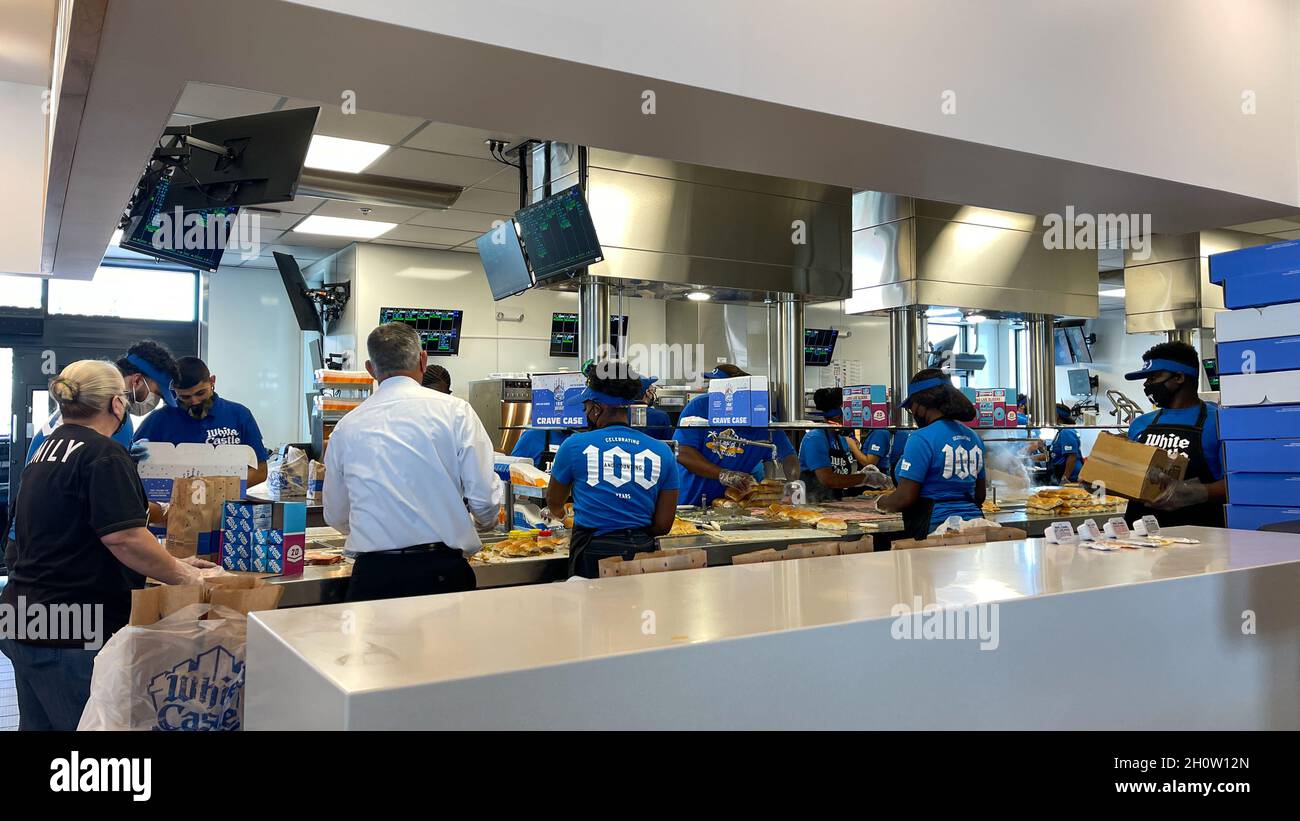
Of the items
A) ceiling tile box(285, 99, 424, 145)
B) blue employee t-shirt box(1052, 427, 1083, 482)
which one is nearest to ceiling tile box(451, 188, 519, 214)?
ceiling tile box(285, 99, 424, 145)

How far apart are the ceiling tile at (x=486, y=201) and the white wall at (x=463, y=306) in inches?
64.7

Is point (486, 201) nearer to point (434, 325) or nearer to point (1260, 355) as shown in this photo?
point (434, 325)

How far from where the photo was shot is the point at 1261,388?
3.78 metres

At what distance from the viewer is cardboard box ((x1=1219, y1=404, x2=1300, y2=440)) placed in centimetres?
369

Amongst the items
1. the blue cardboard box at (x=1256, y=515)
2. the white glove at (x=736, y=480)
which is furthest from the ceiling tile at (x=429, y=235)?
the blue cardboard box at (x=1256, y=515)

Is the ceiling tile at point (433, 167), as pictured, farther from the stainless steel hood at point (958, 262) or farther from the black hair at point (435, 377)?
the stainless steel hood at point (958, 262)

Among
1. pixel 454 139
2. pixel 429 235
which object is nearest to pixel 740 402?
pixel 454 139

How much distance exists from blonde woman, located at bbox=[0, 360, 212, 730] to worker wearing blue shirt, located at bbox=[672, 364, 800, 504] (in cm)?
319

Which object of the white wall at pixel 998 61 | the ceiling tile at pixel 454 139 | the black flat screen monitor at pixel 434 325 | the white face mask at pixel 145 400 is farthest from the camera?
the black flat screen monitor at pixel 434 325

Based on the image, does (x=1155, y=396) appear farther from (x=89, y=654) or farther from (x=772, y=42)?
(x=89, y=654)

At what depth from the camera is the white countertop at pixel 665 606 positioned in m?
1.37

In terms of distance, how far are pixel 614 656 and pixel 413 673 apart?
293 mm
